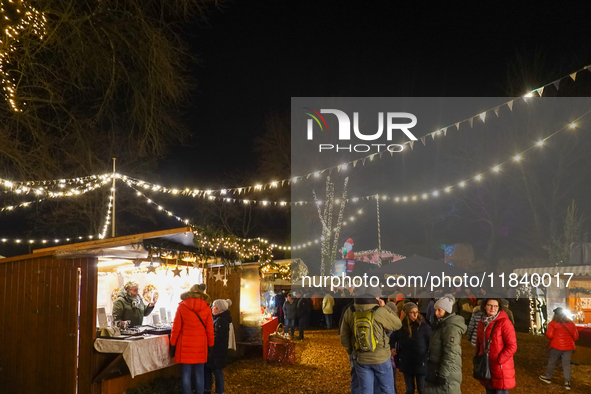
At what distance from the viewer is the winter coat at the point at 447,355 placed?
14.6 ft

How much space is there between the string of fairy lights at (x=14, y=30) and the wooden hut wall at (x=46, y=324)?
2.26 m

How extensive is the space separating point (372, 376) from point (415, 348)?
97 cm

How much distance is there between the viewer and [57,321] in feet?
19.8

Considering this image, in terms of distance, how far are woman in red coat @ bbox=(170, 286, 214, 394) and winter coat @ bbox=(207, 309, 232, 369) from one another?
36 cm

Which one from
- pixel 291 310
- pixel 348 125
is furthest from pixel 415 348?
pixel 348 125

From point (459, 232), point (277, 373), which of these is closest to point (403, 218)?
point (459, 232)

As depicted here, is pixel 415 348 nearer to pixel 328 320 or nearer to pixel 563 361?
pixel 563 361

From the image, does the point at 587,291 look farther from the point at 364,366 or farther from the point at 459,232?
the point at 459,232

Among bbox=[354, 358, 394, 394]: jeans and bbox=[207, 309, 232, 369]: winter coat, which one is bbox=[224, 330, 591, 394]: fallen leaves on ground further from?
bbox=[354, 358, 394, 394]: jeans

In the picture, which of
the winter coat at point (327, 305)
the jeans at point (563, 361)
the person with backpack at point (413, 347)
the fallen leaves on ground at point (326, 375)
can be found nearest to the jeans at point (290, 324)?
the winter coat at point (327, 305)

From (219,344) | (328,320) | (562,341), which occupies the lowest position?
(328,320)

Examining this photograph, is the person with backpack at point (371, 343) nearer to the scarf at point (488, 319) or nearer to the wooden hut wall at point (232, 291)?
the scarf at point (488, 319)

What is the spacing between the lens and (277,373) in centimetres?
866

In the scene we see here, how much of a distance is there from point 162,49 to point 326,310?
12101 millimetres
